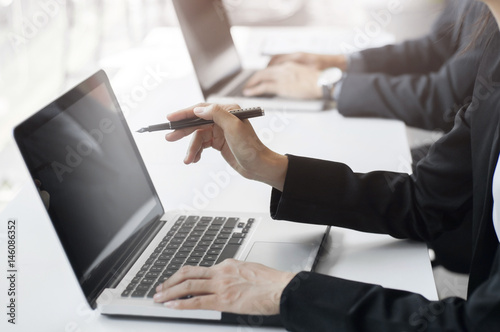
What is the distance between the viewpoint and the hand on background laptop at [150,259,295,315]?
2.60ft

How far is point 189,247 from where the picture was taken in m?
0.95

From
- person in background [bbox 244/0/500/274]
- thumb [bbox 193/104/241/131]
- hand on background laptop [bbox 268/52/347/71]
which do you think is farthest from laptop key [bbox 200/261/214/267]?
hand on background laptop [bbox 268/52/347/71]

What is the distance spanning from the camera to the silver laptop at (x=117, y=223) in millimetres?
808

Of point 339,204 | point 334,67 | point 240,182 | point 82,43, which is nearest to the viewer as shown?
point 339,204

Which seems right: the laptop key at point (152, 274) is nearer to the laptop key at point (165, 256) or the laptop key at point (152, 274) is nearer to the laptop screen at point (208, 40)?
the laptop key at point (165, 256)

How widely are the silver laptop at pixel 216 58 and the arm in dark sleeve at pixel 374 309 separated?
3.02ft

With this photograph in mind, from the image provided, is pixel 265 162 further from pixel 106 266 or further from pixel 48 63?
pixel 48 63

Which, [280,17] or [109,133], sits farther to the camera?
[280,17]

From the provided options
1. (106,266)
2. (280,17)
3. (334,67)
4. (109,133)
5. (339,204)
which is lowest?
(280,17)

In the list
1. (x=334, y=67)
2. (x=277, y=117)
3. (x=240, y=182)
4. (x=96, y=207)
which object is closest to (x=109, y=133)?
(x=96, y=207)

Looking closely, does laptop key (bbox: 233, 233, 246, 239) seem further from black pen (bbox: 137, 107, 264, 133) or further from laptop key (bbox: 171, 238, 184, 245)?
black pen (bbox: 137, 107, 264, 133)

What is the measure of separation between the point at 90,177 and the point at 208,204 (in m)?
0.34

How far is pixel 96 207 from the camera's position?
893 mm

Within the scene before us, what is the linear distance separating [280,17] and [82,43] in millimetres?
2291
